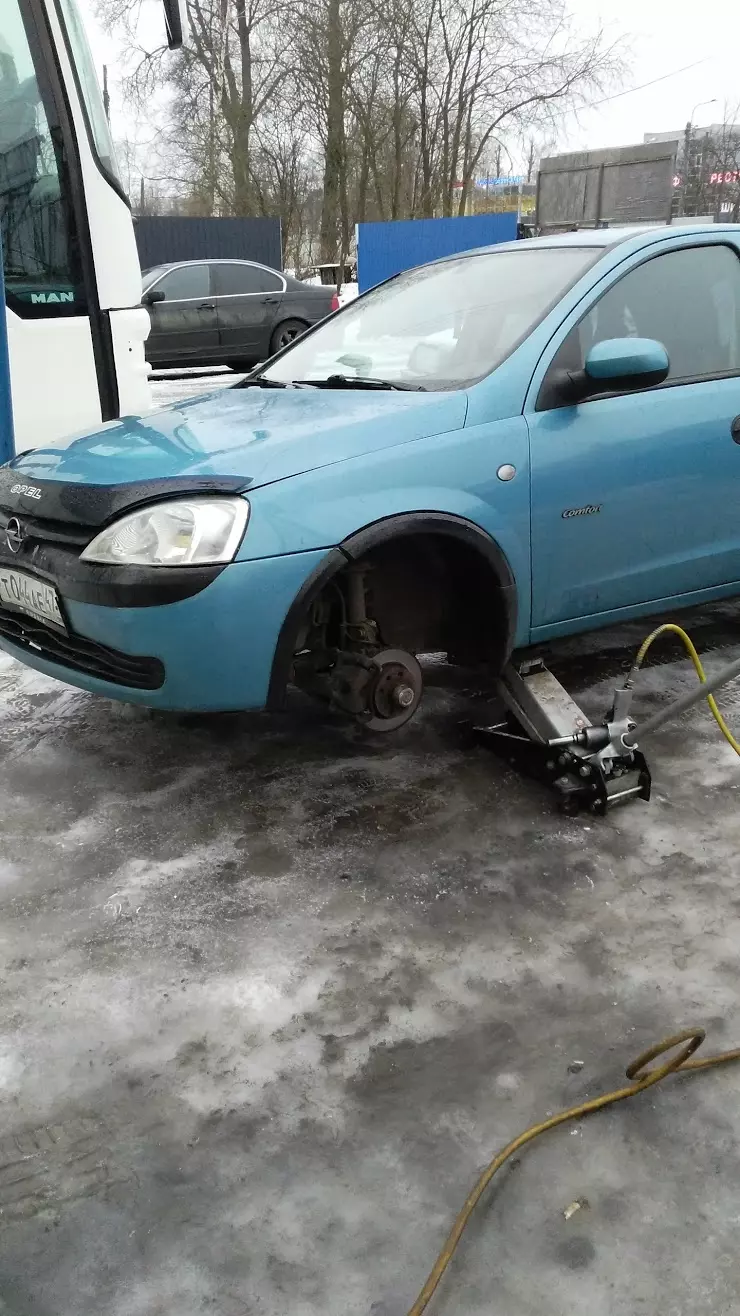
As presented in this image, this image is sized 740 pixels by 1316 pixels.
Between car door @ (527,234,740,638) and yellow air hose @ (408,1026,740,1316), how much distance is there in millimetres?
1412

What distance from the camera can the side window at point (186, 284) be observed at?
1327 cm

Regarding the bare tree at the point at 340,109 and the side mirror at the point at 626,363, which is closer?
the side mirror at the point at 626,363

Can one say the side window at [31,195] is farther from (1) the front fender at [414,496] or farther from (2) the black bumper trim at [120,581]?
(1) the front fender at [414,496]

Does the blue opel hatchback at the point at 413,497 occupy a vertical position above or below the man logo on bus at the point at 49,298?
below

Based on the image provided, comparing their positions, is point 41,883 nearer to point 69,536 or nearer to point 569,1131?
point 69,536

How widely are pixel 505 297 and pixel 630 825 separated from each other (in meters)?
1.75

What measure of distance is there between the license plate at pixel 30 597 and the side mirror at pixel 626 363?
1.66m

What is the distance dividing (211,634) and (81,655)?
1.75 ft

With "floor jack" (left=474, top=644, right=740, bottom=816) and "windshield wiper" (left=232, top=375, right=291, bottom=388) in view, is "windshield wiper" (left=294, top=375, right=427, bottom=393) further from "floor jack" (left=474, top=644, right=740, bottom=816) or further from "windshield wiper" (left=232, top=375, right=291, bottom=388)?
"floor jack" (left=474, top=644, right=740, bottom=816)

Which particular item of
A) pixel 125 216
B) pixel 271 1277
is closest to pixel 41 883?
pixel 271 1277

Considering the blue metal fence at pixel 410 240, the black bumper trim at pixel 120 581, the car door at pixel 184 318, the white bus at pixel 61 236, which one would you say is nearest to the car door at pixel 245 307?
the car door at pixel 184 318

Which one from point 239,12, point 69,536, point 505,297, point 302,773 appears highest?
point 239,12

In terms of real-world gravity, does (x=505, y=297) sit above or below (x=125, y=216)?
below

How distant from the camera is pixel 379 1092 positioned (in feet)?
6.37
